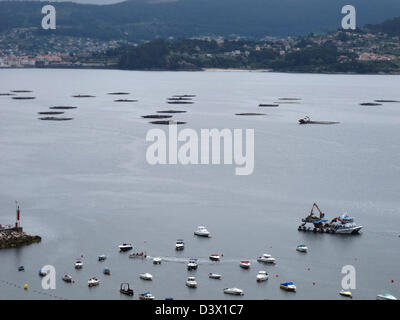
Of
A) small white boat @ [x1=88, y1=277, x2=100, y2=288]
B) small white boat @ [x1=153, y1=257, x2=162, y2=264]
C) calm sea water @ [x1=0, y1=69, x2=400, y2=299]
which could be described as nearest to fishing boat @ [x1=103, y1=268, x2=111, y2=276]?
calm sea water @ [x1=0, y1=69, x2=400, y2=299]

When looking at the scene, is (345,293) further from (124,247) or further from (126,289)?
(124,247)

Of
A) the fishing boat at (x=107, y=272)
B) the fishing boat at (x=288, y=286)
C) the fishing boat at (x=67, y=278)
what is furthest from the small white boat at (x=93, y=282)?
the fishing boat at (x=288, y=286)

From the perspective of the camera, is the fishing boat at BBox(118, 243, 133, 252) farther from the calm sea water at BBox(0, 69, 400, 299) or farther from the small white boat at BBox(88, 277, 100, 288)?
the small white boat at BBox(88, 277, 100, 288)

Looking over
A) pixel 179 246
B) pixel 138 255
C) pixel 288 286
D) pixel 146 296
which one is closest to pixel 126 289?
pixel 146 296

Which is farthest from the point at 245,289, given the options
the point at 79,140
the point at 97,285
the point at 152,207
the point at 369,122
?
the point at 369,122
